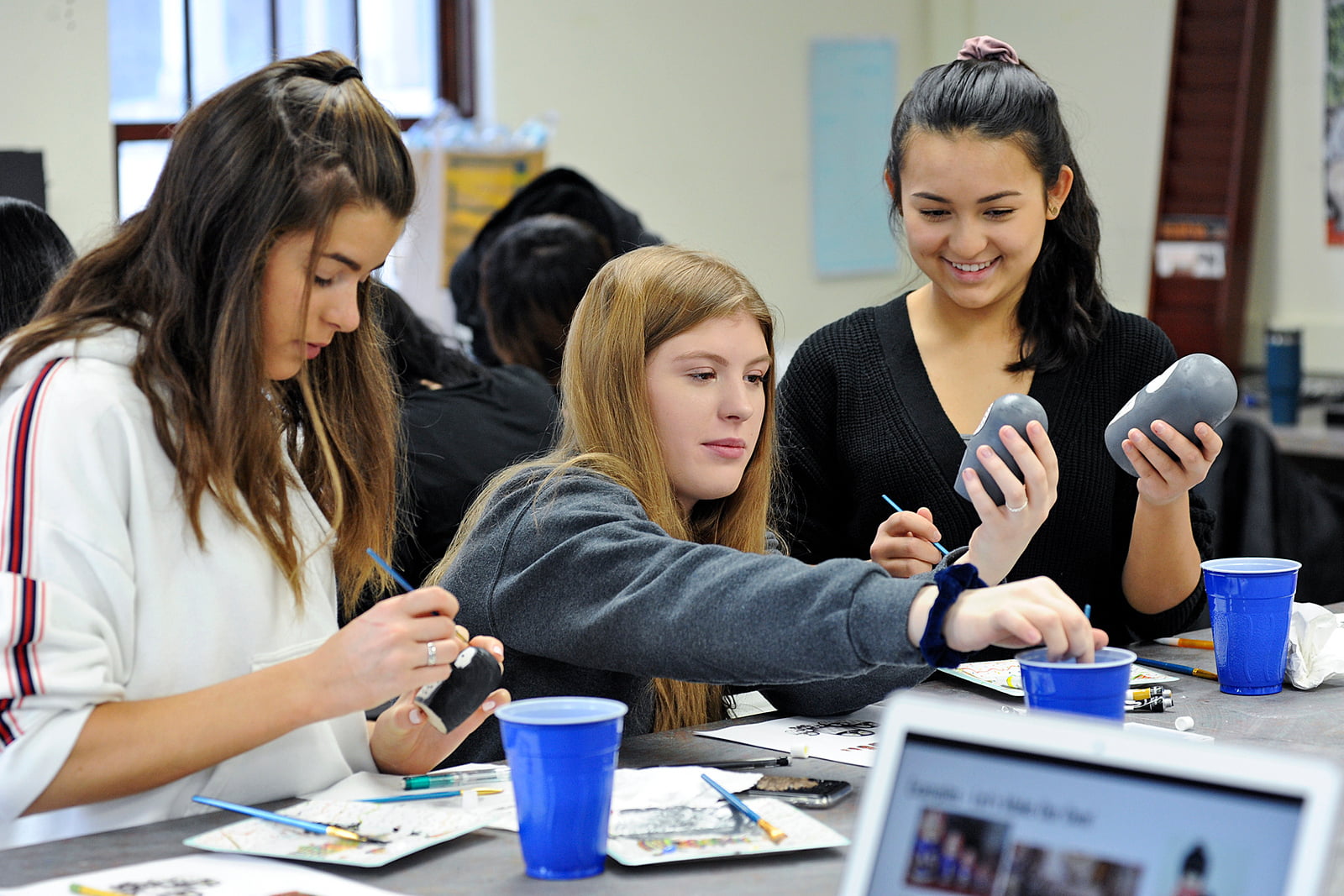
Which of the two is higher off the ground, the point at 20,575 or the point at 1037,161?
the point at 1037,161

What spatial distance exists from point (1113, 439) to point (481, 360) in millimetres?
2142

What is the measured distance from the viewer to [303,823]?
1138 mm

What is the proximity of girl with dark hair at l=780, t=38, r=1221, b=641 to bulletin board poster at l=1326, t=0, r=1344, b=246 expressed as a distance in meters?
2.66

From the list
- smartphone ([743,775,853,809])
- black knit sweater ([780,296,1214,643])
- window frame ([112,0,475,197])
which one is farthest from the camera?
window frame ([112,0,475,197])

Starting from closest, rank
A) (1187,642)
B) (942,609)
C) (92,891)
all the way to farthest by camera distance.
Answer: (92,891), (942,609), (1187,642)

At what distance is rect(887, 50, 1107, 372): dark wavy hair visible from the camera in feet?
6.07

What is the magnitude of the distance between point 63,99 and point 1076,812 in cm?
348

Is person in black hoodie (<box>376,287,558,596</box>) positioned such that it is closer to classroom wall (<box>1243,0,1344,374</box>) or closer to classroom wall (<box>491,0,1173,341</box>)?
classroom wall (<box>491,0,1173,341</box>)

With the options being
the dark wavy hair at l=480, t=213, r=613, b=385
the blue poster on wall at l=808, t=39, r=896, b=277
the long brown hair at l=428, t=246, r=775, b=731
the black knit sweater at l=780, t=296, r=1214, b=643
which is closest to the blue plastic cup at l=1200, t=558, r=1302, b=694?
the black knit sweater at l=780, t=296, r=1214, b=643

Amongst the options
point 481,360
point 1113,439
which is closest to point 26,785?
point 1113,439

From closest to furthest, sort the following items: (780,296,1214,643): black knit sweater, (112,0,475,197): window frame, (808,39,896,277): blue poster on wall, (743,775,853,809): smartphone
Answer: (743,775,853,809): smartphone, (780,296,1214,643): black knit sweater, (112,0,475,197): window frame, (808,39,896,277): blue poster on wall

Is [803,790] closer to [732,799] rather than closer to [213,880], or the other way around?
[732,799]

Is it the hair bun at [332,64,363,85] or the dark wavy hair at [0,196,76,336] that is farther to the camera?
the dark wavy hair at [0,196,76,336]

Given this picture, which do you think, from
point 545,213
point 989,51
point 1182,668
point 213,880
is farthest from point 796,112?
point 213,880
